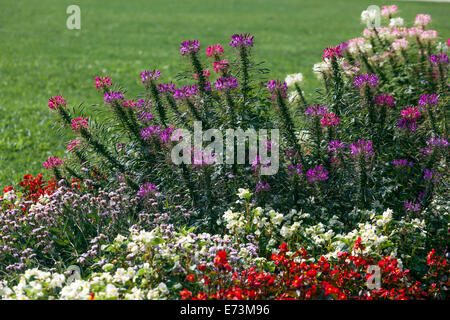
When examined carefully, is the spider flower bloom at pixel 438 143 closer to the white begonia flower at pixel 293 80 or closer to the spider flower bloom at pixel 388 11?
the white begonia flower at pixel 293 80

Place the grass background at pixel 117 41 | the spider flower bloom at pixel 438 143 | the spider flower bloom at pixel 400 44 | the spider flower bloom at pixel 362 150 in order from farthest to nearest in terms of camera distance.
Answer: the grass background at pixel 117 41, the spider flower bloom at pixel 400 44, the spider flower bloom at pixel 438 143, the spider flower bloom at pixel 362 150

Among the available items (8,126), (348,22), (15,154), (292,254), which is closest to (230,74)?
(292,254)

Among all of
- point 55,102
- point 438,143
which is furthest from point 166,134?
point 438,143

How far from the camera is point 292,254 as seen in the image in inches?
127

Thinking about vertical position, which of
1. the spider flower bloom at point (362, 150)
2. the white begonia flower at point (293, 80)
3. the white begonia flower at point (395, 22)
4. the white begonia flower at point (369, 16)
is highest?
the white begonia flower at point (369, 16)

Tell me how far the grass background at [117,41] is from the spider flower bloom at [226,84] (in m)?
0.50

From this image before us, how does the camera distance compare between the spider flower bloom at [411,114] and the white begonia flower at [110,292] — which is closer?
the white begonia flower at [110,292]

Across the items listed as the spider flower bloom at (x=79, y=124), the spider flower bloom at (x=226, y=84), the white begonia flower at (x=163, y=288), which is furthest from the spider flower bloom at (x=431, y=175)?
the spider flower bloom at (x=79, y=124)

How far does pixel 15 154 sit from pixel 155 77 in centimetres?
379

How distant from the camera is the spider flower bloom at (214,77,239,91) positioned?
3988 millimetres

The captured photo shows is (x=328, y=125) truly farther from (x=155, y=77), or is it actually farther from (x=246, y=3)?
(x=246, y=3)

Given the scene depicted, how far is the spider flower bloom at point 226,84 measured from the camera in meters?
3.99

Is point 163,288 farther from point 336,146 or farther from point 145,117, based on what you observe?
point 145,117

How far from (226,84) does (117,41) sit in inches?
511
